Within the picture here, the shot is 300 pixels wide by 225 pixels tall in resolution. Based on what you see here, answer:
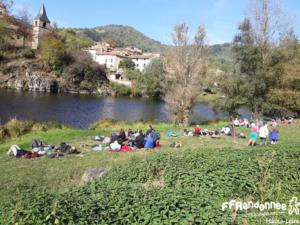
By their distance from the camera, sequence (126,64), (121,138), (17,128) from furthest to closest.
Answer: (126,64) < (17,128) < (121,138)

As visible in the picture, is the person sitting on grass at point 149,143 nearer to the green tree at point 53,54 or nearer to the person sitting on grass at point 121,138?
the person sitting on grass at point 121,138

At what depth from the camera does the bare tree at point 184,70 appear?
99.1 feet

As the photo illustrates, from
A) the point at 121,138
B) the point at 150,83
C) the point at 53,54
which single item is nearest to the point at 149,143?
the point at 121,138

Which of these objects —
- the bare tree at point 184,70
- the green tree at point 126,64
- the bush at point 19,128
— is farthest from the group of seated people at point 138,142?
the green tree at point 126,64

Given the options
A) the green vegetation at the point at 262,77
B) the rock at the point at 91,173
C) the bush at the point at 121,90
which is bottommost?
the bush at the point at 121,90

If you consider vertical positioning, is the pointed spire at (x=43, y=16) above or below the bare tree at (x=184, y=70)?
above

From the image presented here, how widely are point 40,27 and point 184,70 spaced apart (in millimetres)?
89844

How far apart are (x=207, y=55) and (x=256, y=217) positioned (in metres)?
28.2

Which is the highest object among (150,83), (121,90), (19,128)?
(150,83)

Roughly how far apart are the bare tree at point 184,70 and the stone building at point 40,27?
3194 inches

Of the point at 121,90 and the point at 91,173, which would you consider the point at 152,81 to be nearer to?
the point at 121,90

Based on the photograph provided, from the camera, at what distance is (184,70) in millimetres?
31484

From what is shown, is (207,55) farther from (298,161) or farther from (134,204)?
(134,204)

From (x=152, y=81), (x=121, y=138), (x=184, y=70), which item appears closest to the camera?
(x=121, y=138)
